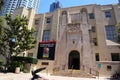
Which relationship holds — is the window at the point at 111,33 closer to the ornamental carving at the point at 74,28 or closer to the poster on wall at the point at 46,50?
the ornamental carving at the point at 74,28


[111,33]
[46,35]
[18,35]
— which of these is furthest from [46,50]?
[111,33]

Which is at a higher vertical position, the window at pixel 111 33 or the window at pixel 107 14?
the window at pixel 107 14

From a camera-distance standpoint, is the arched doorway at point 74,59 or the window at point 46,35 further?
the window at point 46,35

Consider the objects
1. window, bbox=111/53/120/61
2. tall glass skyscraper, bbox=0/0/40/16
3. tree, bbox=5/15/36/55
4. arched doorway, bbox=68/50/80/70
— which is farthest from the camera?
tall glass skyscraper, bbox=0/0/40/16

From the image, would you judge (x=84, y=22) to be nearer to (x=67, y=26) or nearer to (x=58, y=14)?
(x=67, y=26)

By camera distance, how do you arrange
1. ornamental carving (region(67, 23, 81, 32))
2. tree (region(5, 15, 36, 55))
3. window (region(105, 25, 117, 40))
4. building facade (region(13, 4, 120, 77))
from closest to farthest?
tree (region(5, 15, 36, 55)) → building facade (region(13, 4, 120, 77)) → ornamental carving (region(67, 23, 81, 32)) → window (region(105, 25, 117, 40))

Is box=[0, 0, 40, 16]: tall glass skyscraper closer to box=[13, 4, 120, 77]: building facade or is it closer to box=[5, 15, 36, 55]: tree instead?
box=[13, 4, 120, 77]: building facade

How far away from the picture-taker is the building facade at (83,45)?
20766 millimetres

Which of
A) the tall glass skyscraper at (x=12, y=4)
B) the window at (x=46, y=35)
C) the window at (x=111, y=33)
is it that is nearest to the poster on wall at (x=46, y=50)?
the window at (x=46, y=35)

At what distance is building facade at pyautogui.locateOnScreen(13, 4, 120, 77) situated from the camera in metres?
20.8

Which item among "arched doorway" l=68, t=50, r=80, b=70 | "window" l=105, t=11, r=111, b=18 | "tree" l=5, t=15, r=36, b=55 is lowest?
"arched doorway" l=68, t=50, r=80, b=70

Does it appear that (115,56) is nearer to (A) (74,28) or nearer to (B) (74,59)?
(B) (74,59)

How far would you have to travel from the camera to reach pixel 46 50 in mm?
27000

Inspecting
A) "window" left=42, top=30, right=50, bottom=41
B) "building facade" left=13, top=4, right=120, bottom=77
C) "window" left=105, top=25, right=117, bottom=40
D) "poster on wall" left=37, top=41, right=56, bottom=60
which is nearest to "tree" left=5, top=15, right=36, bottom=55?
"building facade" left=13, top=4, right=120, bottom=77
